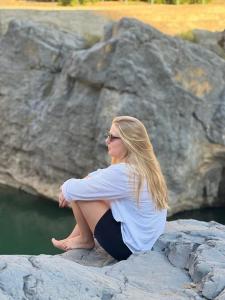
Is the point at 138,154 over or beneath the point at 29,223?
over

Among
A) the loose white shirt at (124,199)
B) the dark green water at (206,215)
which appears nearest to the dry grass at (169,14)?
the dark green water at (206,215)

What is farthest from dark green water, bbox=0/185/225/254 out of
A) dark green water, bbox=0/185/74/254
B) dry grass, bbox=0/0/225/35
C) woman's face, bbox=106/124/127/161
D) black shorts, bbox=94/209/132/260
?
dry grass, bbox=0/0/225/35

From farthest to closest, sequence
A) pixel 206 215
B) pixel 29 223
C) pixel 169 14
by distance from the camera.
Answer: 1. pixel 169 14
2. pixel 206 215
3. pixel 29 223

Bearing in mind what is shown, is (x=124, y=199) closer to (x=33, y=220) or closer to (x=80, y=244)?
(x=80, y=244)

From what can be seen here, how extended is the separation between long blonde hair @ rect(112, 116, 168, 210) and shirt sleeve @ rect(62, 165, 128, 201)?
0.08m

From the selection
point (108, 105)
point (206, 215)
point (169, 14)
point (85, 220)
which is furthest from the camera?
point (169, 14)

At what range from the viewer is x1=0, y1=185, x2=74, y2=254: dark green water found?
864 cm

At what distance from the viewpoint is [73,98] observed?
33.4 feet

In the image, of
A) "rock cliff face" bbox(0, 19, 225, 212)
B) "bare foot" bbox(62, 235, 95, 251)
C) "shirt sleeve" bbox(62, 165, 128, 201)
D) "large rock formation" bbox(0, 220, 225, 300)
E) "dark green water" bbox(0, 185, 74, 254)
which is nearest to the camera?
"large rock formation" bbox(0, 220, 225, 300)

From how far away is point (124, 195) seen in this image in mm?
3514

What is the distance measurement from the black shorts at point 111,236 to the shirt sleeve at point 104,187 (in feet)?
0.43

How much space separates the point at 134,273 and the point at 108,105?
6.49 metres

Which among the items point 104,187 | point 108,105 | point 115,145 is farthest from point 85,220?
point 108,105

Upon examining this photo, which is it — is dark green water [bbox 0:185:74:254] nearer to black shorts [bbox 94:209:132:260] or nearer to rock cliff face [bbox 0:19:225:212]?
rock cliff face [bbox 0:19:225:212]
